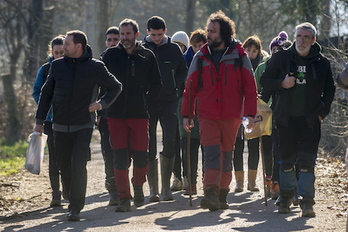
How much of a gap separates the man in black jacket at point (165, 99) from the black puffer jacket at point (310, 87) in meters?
1.88

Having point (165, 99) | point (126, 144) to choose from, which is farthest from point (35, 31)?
point (126, 144)

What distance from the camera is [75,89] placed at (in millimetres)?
9500

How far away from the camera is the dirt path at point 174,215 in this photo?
29.0 ft

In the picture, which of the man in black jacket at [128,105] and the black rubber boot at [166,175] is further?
the black rubber boot at [166,175]

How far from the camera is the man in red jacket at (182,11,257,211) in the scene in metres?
9.85

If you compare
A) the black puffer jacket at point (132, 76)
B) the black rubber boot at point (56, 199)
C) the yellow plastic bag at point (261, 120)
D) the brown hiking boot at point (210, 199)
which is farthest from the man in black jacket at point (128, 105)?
the yellow plastic bag at point (261, 120)

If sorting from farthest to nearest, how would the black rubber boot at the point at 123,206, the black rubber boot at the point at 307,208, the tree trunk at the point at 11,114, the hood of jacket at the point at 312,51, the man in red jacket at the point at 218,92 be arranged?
the tree trunk at the point at 11,114, the black rubber boot at the point at 123,206, the man in red jacket at the point at 218,92, the hood of jacket at the point at 312,51, the black rubber boot at the point at 307,208

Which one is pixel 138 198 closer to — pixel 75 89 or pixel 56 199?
pixel 56 199

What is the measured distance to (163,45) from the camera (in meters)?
11.5

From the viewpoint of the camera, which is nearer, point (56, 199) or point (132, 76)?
point (132, 76)

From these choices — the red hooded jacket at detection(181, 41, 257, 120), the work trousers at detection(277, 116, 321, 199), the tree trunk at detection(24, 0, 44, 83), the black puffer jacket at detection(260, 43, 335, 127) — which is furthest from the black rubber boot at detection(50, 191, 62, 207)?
the tree trunk at detection(24, 0, 44, 83)

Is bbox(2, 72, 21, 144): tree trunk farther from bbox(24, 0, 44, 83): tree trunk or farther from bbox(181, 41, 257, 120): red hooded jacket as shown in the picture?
bbox(181, 41, 257, 120): red hooded jacket

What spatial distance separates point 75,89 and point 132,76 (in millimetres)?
945

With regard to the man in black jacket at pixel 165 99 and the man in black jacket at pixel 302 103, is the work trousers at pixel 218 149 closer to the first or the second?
the man in black jacket at pixel 302 103
